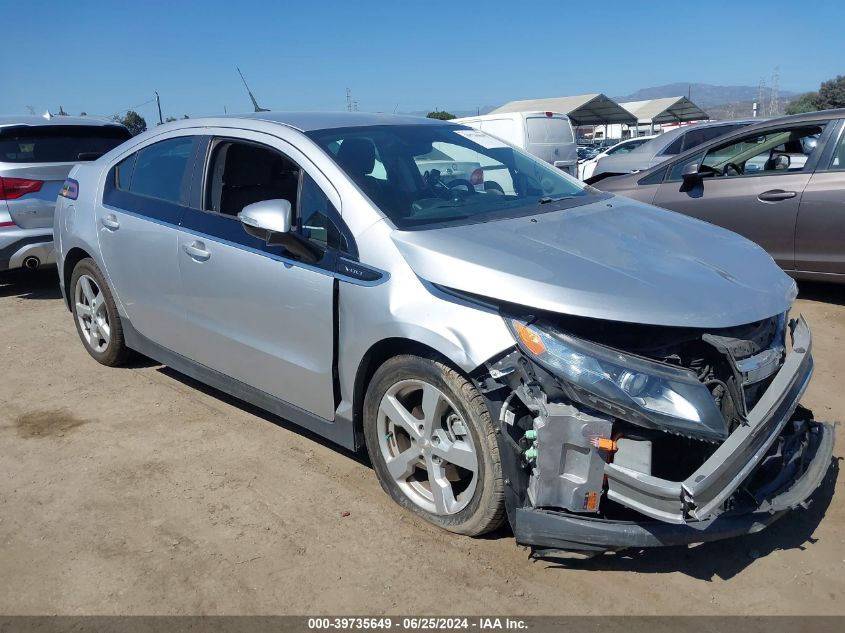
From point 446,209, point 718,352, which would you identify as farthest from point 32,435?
point 718,352

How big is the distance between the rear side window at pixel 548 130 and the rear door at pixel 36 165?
8216mm

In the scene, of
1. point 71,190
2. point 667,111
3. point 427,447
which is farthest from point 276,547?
point 667,111

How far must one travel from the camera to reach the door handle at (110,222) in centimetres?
456

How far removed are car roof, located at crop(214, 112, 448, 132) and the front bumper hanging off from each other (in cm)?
223

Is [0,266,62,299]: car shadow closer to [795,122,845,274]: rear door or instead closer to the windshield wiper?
the windshield wiper

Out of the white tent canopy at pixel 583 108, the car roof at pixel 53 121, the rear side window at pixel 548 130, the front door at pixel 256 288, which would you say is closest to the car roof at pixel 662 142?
the rear side window at pixel 548 130

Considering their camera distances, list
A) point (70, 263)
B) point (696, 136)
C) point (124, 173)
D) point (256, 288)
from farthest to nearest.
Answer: point (696, 136)
point (70, 263)
point (124, 173)
point (256, 288)

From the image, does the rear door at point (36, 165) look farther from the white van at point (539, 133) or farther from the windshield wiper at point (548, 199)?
the white van at point (539, 133)

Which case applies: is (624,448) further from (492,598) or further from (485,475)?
(492,598)

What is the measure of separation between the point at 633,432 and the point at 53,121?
7178 millimetres

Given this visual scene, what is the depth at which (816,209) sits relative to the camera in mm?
6008

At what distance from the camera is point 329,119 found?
3986 mm

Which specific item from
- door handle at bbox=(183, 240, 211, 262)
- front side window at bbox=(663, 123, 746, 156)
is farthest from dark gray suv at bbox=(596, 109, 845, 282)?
front side window at bbox=(663, 123, 746, 156)

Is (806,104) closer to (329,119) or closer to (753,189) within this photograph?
(753,189)
